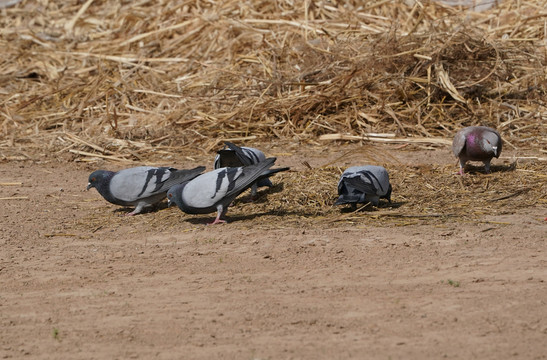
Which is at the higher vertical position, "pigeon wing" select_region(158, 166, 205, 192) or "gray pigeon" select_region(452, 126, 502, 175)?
"gray pigeon" select_region(452, 126, 502, 175)

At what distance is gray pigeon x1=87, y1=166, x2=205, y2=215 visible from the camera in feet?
20.9

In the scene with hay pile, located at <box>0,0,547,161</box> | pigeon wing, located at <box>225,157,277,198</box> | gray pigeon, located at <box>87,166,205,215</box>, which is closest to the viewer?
pigeon wing, located at <box>225,157,277,198</box>

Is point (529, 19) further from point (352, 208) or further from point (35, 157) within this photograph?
point (35, 157)

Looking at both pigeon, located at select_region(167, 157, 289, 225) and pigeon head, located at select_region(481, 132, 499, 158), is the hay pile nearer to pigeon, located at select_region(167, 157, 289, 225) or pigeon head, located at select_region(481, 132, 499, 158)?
pigeon head, located at select_region(481, 132, 499, 158)

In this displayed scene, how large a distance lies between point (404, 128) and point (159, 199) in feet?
13.1

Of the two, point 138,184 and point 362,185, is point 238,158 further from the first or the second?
point 362,185

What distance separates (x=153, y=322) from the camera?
12.8 ft

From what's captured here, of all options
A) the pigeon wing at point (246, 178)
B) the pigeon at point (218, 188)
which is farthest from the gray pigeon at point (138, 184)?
the pigeon wing at point (246, 178)

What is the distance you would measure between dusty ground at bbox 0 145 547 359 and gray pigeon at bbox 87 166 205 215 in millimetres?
152

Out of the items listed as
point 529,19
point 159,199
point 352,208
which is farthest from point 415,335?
point 529,19

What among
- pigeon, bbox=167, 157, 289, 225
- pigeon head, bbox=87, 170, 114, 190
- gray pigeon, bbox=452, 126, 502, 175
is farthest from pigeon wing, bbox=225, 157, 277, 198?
gray pigeon, bbox=452, 126, 502, 175

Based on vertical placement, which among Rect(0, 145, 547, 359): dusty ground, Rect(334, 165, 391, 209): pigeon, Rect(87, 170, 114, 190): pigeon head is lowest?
Rect(0, 145, 547, 359): dusty ground

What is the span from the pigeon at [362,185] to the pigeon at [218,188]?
1.68 feet

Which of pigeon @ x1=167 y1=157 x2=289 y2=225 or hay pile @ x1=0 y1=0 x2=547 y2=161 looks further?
hay pile @ x1=0 y1=0 x2=547 y2=161
